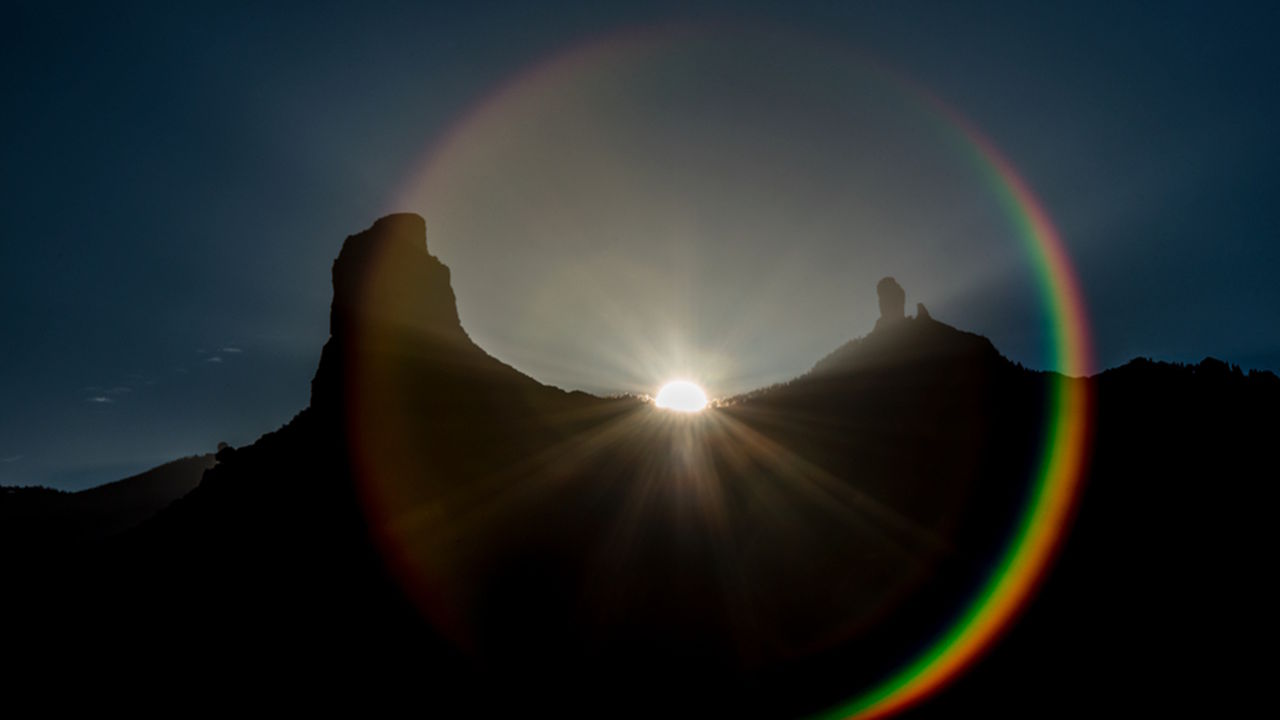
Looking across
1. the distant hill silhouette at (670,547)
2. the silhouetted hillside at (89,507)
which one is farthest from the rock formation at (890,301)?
the silhouetted hillside at (89,507)

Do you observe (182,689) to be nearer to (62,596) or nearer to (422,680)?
(422,680)

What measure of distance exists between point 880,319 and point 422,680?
8160 cm

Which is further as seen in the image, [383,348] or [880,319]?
[880,319]

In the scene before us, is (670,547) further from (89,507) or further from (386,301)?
(89,507)

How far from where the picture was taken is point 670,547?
4303 cm

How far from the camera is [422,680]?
38.6 metres

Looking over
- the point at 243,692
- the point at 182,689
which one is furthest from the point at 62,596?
the point at 243,692

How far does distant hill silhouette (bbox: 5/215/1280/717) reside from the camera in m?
37.1

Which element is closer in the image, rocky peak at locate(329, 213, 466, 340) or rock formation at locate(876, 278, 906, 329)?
rocky peak at locate(329, 213, 466, 340)

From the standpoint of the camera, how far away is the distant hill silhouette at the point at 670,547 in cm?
3706

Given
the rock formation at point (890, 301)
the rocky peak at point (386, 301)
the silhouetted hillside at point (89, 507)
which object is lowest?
the silhouetted hillside at point (89, 507)

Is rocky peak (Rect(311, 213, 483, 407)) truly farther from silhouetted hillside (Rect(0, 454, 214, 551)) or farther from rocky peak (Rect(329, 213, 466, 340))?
silhouetted hillside (Rect(0, 454, 214, 551))

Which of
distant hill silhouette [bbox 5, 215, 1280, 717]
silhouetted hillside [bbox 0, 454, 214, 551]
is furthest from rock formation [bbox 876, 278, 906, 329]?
silhouetted hillside [bbox 0, 454, 214, 551]

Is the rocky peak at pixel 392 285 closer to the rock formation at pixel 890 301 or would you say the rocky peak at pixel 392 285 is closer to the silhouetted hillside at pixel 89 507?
the rock formation at pixel 890 301
